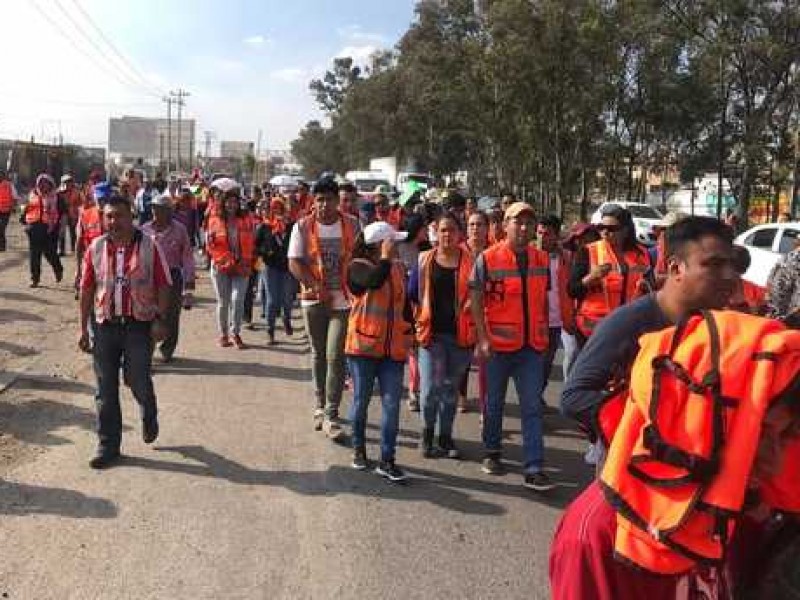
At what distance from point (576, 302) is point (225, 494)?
9.43 feet

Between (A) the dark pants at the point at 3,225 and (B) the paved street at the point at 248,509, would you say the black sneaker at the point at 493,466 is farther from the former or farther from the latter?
(A) the dark pants at the point at 3,225

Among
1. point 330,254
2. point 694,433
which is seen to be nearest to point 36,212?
point 330,254

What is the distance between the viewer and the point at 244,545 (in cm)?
450

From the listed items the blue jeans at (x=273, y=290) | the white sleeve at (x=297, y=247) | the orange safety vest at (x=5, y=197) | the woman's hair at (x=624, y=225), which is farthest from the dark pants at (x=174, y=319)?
the orange safety vest at (x=5, y=197)

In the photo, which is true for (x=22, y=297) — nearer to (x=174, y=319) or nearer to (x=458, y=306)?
(x=174, y=319)

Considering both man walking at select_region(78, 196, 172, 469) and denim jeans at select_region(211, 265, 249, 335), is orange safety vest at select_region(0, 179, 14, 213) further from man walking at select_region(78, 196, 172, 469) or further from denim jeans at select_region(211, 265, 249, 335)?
man walking at select_region(78, 196, 172, 469)

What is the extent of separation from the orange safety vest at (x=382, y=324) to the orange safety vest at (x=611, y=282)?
133 cm

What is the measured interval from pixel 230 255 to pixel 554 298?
397 centimetres

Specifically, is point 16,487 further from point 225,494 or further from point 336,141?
point 336,141

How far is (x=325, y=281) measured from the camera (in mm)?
6617

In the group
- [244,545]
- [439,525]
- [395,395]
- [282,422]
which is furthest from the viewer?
[282,422]

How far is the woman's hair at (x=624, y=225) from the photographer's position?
237 inches

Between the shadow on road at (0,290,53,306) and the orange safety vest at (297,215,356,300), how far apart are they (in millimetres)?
7677

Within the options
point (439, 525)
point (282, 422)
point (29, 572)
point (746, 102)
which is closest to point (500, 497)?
point (439, 525)
